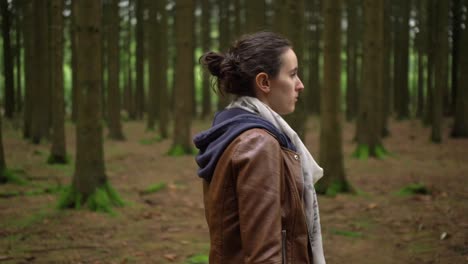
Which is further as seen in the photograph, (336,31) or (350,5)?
(350,5)

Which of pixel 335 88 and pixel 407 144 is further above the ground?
pixel 335 88

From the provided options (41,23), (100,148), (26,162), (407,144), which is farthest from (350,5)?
(100,148)

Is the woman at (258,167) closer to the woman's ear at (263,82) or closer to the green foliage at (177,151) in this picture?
the woman's ear at (263,82)

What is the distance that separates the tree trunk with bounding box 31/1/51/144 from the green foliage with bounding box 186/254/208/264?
11.0 m

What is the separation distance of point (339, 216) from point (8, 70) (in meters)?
14.7

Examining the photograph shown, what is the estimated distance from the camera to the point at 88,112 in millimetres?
7676

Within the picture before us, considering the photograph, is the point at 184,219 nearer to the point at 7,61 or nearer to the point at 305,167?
the point at 305,167

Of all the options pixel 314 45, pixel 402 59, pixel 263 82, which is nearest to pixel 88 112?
pixel 263 82

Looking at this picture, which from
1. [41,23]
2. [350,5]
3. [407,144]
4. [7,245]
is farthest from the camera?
[350,5]

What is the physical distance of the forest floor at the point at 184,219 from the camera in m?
5.97

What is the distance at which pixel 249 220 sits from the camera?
1.87m

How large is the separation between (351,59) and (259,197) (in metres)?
26.0

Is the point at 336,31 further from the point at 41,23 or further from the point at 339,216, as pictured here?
the point at 41,23

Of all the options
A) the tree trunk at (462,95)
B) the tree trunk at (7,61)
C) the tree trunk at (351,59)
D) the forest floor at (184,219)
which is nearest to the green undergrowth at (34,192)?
the forest floor at (184,219)
